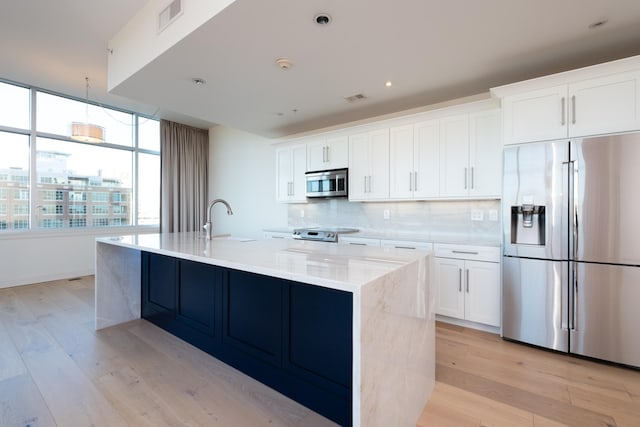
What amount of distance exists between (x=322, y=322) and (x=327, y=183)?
2.72 m

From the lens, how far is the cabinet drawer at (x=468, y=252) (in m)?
2.71

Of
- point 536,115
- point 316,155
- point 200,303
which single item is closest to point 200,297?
point 200,303

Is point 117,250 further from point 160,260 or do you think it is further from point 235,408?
point 235,408

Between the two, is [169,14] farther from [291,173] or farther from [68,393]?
[68,393]

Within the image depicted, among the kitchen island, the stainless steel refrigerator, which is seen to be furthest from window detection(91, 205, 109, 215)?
the stainless steel refrigerator

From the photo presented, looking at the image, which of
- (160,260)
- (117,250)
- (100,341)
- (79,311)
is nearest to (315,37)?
(160,260)

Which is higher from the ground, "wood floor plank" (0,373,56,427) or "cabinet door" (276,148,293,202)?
"cabinet door" (276,148,293,202)

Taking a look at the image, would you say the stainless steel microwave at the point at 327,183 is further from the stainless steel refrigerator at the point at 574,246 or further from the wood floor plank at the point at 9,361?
the wood floor plank at the point at 9,361

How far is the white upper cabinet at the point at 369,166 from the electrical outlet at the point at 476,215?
1.00m

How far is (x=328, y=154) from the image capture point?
13.5 feet

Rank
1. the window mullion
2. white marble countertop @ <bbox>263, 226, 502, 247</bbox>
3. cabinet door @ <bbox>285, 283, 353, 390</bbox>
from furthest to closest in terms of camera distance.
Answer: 1. the window mullion
2. white marble countertop @ <bbox>263, 226, 502, 247</bbox>
3. cabinet door @ <bbox>285, 283, 353, 390</bbox>

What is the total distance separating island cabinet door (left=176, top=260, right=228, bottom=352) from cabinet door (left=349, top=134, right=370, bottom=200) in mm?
2265

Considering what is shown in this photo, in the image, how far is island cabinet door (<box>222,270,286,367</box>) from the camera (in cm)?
181

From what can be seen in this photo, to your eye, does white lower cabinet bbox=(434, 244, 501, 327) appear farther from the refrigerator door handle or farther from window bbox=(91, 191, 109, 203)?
window bbox=(91, 191, 109, 203)
